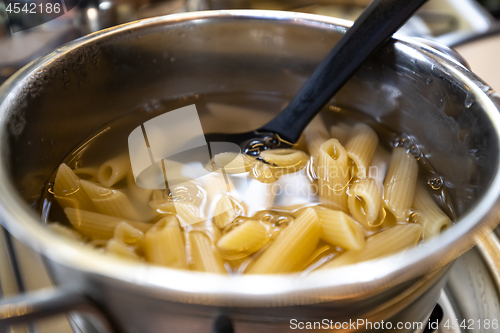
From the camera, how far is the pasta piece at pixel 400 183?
651 millimetres

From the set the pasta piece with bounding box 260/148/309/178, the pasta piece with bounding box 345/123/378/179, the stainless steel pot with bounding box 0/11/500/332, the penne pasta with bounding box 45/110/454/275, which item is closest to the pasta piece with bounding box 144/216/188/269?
the penne pasta with bounding box 45/110/454/275

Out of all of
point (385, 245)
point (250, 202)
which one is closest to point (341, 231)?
point (385, 245)

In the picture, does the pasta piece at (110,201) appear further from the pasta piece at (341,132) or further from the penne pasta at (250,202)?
the pasta piece at (341,132)

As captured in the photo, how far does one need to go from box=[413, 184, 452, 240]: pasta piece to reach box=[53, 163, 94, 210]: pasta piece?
1.73 feet

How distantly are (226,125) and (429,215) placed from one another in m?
0.43

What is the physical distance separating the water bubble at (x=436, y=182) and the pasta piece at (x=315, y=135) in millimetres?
204

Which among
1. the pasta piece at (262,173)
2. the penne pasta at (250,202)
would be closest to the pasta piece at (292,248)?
the penne pasta at (250,202)

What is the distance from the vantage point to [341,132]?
0.81 m

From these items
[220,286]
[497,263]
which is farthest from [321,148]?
[220,286]

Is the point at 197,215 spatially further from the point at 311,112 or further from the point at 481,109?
the point at 481,109

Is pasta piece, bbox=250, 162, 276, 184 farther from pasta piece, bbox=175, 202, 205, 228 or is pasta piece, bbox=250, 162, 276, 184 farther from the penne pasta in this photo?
pasta piece, bbox=175, 202, 205, 228

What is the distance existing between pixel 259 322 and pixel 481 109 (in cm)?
42

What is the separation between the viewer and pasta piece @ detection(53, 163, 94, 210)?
0.65 m

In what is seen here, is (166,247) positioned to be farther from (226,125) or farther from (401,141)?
(401,141)
